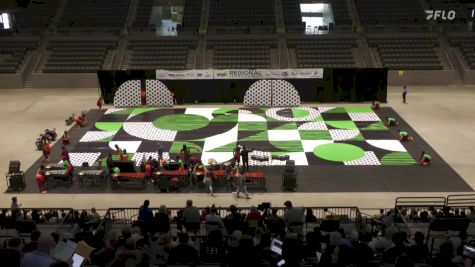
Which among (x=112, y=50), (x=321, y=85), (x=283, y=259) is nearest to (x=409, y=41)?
(x=321, y=85)

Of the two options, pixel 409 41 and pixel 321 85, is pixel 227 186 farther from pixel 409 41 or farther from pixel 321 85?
pixel 409 41

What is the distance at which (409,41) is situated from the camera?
45.6 m

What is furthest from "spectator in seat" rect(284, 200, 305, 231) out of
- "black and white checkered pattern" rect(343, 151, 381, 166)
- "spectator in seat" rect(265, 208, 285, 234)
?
"black and white checkered pattern" rect(343, 151, 381, 166)

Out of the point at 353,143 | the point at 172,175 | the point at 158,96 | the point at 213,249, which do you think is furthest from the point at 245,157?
the point at 158,96

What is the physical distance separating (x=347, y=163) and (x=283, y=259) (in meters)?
13.9

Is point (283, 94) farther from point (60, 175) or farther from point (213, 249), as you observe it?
point (213, 249)

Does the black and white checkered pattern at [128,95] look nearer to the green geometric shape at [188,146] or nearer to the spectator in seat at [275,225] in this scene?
the green geometric shape at [188,146]

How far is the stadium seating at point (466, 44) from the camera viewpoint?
1692 inches

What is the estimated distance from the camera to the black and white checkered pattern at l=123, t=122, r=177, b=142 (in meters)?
28.2

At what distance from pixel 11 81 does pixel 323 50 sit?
2730 centimetres

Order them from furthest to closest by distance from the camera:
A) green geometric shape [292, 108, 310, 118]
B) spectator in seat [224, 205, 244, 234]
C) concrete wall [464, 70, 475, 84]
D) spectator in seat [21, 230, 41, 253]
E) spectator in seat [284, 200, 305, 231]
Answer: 1. concrete wall [464, 70, 475, 84]
2. green geometric shape [292, 108, 310, 118]
3. spectator in seat [284, 200, 305, 231]
4. spectator in seat [224, 205, 244, 234]
5. spectator in seat [21, 230, 41, 253]

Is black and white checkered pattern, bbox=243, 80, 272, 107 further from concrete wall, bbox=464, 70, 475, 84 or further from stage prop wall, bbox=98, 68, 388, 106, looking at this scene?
concrete wall, bbox=464, 70, 475, 84

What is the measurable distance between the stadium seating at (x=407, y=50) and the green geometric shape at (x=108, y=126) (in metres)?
23.8

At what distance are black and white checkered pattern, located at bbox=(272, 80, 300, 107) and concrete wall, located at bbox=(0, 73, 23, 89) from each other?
73.7 feet
